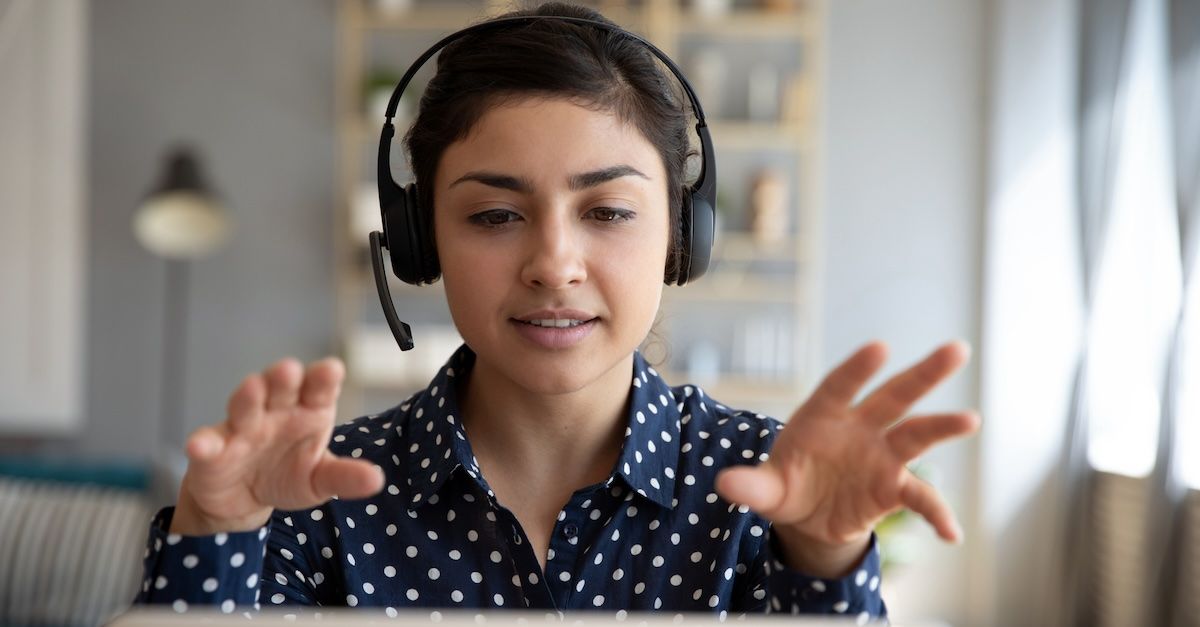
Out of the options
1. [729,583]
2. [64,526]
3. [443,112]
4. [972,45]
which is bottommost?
[64,526]

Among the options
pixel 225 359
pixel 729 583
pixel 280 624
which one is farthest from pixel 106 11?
pixel 280 624

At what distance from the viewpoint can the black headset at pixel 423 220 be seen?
4.02 ft

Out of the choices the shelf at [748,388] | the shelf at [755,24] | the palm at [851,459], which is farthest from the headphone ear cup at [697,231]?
the shelf at [755,24]

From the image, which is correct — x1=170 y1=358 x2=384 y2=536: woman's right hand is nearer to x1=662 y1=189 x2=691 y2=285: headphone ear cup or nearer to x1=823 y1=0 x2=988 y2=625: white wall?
x1=662 y1=189 x2=691 y2=285: headphone ear cup

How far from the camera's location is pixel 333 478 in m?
0.85

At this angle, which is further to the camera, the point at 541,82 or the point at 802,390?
the point at 802,390

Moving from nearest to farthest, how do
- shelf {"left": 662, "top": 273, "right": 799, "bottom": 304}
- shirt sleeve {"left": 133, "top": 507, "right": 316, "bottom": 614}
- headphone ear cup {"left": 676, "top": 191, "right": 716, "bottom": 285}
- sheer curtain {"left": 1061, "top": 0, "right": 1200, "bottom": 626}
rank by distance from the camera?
shirt sleeve {"left": 133, "top": 507, "right": 316, "bottom": 614}
headphone ear cup {"left": 676, "top": 191, "right": 716, "bottom": 285}
sheer curtain {"left": 1061, "top": 0, "right": 1200, "bottom": 626}
shelf {"left": 662, "top": 273, "right": 799, "bottom": 304}

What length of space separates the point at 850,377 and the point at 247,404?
0.41 metres

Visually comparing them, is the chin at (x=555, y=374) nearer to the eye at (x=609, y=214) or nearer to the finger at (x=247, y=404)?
the eye at (x=609, y=214)

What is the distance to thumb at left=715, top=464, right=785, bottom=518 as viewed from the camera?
81 centimetres

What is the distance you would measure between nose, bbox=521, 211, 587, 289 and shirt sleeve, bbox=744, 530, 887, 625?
0.30 m

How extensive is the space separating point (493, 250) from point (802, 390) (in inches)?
138

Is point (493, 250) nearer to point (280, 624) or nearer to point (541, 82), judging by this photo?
point (541, 82)

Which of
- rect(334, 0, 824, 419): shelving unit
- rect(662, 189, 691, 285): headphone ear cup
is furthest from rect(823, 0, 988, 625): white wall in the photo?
rect(662, 189, 691, 285): headphone ear cup
